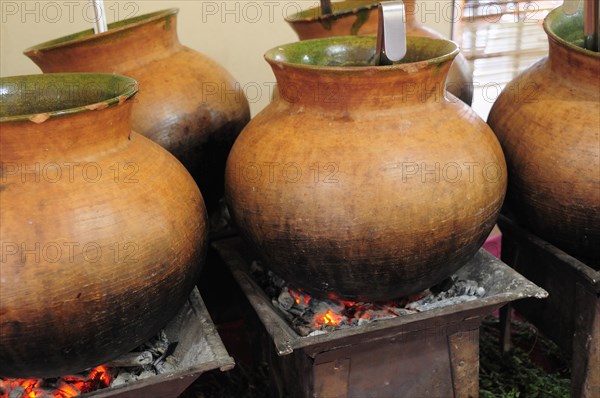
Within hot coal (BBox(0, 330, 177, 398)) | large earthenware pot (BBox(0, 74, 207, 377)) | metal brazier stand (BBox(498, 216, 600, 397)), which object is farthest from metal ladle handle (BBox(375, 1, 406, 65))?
hot coal (BBox(0, 330, 177, 398))

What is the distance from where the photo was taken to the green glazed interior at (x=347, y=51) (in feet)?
5.43

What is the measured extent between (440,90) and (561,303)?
29.8 inches

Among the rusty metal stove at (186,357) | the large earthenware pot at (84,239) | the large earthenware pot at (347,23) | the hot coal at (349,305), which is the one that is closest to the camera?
the large earthenware pot at (84,239)

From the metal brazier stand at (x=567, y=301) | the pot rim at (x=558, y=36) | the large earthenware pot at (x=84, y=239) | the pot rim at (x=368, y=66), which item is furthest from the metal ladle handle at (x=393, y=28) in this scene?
the metal brazier stand at (x=567, y=301)

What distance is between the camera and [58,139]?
1289 millimetres

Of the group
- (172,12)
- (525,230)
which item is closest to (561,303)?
(525,230)

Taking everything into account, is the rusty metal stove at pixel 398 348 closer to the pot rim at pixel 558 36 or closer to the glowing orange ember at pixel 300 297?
the glowing orange ember at pixel 300 297

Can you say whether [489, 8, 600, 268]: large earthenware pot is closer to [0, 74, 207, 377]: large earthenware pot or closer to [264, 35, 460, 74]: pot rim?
[264, 35, 460, 74]: pot rim

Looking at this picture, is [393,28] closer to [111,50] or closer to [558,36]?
[558,36]

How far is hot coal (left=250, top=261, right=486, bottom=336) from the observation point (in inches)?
64.4

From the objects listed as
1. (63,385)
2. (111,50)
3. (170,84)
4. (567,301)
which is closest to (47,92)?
(111,50)

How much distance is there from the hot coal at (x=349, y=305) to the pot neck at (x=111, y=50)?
724mm

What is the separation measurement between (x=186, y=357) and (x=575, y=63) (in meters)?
1.18

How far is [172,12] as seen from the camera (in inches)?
74.2
